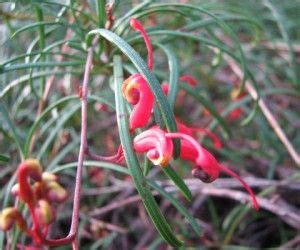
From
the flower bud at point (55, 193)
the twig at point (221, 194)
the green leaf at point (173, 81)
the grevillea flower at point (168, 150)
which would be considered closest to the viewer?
the grevillea flower at point (168, 150)

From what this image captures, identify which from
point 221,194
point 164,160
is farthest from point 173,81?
point 221,194

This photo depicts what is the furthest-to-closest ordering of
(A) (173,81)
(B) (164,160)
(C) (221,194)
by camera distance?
(C) (221,194) < (A) (173,81) < (B) (164,160)

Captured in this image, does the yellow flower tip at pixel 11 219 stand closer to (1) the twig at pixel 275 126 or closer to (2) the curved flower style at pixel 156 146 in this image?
(2) the curved flower style at pixel 156 146

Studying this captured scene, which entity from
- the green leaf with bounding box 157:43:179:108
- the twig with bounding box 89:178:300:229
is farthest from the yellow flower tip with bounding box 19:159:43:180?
the twig with bounding box 89:178:300:229

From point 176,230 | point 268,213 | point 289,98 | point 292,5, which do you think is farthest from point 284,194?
point 292,5

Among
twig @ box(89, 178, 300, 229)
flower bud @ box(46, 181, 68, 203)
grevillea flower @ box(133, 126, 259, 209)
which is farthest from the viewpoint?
twig @ box(89, 178, 300, 229)

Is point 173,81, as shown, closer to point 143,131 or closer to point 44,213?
point 143,131

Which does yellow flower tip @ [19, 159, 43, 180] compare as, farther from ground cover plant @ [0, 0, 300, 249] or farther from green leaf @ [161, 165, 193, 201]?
green leaf @ [161, 165, 193, 201]

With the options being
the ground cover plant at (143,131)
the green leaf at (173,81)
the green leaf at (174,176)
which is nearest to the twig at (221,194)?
the ground cover plant at (143,131)
